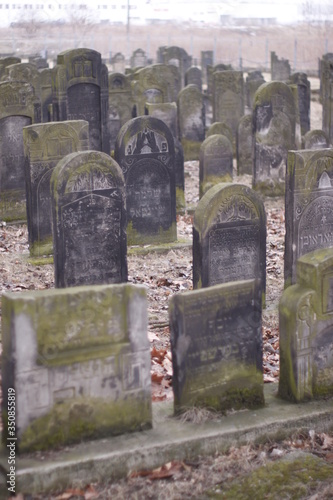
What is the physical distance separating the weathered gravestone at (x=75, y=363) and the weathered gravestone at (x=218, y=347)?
30 cm

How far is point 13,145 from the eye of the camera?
1451 cm

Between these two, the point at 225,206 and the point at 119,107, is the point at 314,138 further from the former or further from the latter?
the point at 225,206

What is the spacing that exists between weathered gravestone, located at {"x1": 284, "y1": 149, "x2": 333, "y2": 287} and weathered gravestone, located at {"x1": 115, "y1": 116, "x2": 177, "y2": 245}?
2.93m

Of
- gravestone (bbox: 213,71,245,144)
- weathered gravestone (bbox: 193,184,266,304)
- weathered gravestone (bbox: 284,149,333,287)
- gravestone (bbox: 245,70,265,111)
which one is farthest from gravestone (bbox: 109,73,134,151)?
weathered gravestone (bbox: 193,184,266,304)

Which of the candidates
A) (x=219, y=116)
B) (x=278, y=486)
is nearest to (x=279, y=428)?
(x=278, y=486)

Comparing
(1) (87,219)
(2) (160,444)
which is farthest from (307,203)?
(2) (160,444)

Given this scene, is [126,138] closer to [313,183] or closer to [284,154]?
[313,183]

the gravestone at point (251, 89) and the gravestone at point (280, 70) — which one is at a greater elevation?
the gravestone at point (280, 70)

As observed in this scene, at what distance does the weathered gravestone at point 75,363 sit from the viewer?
605cm

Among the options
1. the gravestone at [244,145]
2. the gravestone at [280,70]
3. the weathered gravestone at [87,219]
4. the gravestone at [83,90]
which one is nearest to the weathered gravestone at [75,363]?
the weathered gravestone at [87,219]

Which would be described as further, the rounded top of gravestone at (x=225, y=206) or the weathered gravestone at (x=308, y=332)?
the rounded top of gravestone at (x=225, y=206)

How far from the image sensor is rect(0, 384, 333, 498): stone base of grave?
599cm

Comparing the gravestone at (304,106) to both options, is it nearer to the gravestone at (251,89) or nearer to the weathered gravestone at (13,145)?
the gravestone at (251,89)

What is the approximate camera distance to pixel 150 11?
87.8m
